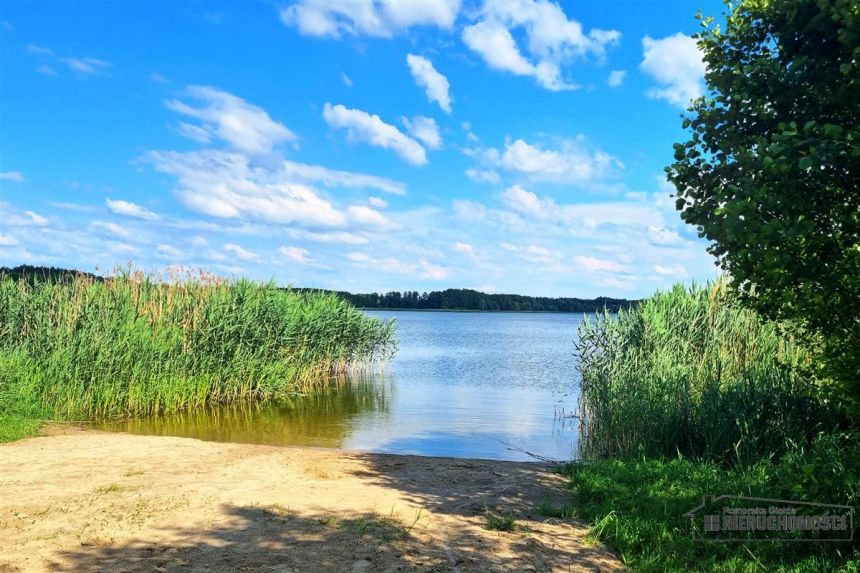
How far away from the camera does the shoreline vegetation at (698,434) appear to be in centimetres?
580

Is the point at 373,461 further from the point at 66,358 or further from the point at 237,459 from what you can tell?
the point at 66,358

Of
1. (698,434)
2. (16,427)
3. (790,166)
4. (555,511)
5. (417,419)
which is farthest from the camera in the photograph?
(417,419)

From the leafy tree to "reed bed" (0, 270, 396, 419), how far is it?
14.4m

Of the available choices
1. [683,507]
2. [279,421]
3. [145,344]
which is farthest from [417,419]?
[683,507]

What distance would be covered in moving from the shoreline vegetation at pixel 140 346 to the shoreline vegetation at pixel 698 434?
416 inches

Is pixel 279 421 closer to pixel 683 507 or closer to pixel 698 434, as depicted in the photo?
pixel 698 434

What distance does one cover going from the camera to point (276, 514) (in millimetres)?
7211

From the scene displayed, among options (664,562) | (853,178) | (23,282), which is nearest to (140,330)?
(23,282)

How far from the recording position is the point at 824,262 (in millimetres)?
6012

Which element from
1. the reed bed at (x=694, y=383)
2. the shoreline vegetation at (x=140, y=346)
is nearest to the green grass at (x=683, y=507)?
the reed bed at (x=694, y=383)

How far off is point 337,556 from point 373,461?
495 cm

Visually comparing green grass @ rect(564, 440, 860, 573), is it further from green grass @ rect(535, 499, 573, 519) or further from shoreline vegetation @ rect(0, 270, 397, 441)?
shoreline vegetation @ rect(0, 270, 397, 441)

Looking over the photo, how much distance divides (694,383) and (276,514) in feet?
27.5

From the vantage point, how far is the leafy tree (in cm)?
571
